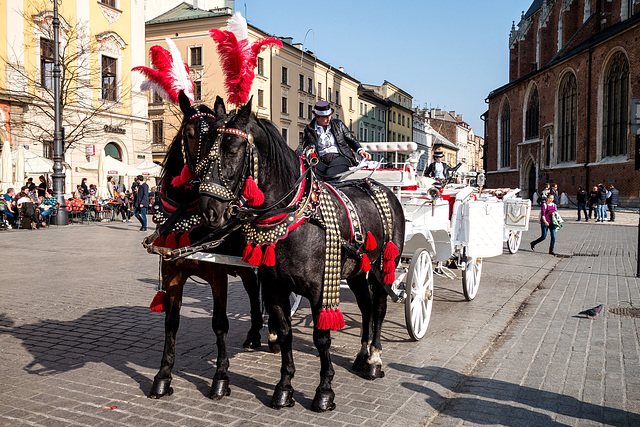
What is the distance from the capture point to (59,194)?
20.7 m

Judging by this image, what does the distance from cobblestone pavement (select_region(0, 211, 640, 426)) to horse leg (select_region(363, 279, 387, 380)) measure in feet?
0.42

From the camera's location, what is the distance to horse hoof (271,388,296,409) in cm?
411

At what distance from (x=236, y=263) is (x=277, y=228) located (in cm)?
55

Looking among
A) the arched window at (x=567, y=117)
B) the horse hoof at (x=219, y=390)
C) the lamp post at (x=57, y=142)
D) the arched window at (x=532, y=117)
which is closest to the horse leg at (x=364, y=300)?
the horse hoof at (x=219, y=390)

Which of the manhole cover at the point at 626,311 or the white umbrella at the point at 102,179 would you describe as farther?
the white umbrella at the point at 102,179

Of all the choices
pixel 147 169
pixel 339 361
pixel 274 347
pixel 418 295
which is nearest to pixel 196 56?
pixel 147 169

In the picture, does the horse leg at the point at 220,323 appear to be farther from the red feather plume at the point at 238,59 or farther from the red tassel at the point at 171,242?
the red feather plume at the point at 238,59

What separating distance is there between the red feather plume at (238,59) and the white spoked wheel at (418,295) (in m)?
2.93

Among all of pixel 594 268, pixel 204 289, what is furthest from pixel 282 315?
pixel 594 268

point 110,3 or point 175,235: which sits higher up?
point 110,3

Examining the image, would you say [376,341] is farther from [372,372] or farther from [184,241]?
[184,241]

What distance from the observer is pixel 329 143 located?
557 cm

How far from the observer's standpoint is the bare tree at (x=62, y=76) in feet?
84.1

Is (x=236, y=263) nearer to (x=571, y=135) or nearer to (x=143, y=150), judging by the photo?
(x=143, y=150)
